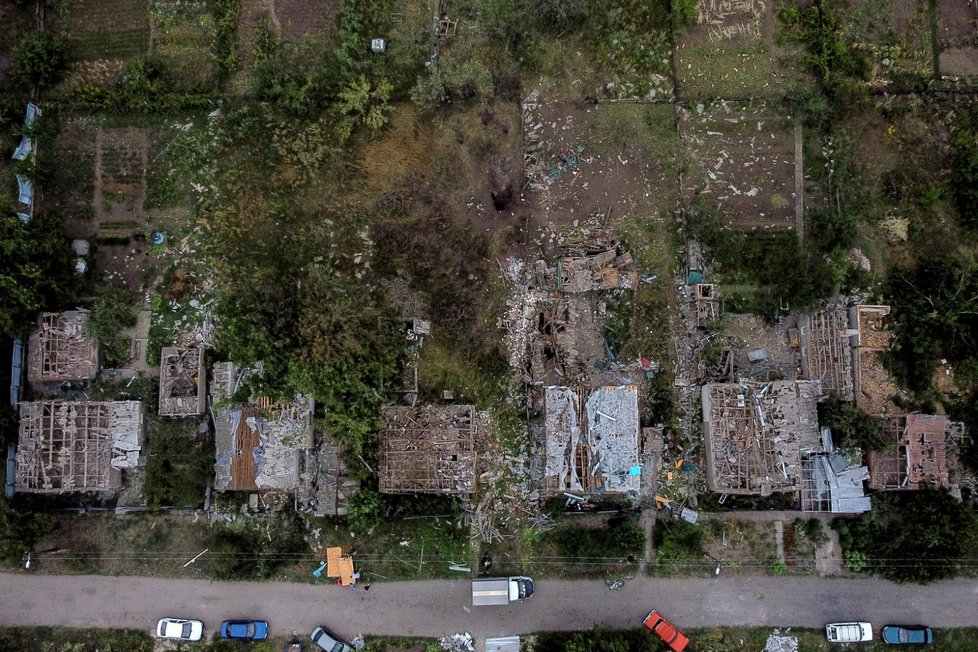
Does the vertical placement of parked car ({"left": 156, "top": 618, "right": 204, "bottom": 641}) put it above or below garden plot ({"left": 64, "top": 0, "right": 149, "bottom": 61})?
below

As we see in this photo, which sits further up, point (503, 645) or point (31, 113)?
point (31, 113)

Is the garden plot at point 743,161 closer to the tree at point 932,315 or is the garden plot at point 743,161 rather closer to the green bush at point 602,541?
the tree at point 932,315

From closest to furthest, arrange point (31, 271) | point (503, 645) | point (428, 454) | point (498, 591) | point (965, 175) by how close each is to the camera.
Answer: point (31, 271)
point (428, 454)
point (498, 591)
point (503, 645)
point (965, 175)

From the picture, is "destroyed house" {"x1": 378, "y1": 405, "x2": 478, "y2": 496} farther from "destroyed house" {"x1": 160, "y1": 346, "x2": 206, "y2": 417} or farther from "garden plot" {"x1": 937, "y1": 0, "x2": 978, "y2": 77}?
"garden plot" {"x1": 937, "y1": 0, "x2": 978, "y2": 77}

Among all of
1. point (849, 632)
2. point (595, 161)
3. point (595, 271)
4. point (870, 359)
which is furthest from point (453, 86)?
point (849, 632)

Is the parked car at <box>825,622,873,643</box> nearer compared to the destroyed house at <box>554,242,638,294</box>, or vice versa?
the parked car at <box>825,622,873,643</box>

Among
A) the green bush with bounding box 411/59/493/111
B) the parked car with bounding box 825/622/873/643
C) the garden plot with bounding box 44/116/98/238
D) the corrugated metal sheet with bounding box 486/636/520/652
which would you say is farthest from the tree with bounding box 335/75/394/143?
the parked car with bounding box 825/622/873/643

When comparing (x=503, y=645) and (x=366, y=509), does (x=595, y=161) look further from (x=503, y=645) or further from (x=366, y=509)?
(x=503, y=645)
